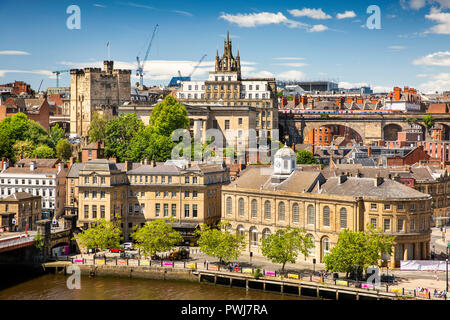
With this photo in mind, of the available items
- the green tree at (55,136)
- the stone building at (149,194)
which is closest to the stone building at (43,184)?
the stone building at (149,194)

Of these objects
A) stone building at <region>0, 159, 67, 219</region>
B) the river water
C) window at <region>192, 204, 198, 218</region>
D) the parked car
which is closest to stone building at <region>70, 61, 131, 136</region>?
stone building at <region>0, 159, 67, 219</region>

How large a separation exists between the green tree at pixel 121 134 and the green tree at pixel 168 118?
9.82 ft

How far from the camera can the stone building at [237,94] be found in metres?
154

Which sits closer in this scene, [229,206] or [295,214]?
[295,214]

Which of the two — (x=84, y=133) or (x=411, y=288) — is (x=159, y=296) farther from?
(x=84, y=133)

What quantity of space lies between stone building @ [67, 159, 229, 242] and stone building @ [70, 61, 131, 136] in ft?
180

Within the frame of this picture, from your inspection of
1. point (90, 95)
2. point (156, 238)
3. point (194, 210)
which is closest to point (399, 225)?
point (156, 238)

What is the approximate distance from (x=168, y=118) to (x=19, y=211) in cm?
4453

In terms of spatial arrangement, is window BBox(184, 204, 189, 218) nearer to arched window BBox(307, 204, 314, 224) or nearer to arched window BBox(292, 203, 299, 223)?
arched window BBox(292, 203, 299, 223)

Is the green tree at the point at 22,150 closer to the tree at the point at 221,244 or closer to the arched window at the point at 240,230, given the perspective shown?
the arched window at the point at 240,230

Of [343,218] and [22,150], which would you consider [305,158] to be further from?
[22,150]

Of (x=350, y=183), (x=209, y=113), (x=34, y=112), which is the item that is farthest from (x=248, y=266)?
(x=34, y=112)

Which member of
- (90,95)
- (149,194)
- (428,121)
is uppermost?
(90,95)

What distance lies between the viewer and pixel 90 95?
144 metres
